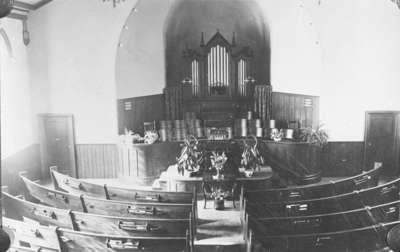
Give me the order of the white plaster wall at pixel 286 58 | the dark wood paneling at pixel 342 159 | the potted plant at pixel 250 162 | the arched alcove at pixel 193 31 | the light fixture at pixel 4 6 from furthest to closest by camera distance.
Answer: the arched alcove at pixel 193 31 → the dark wood paneling at pixel 342 159 → the white plaster wall at pixel 286 58 → the potted plant at pixel 250 162 → the light fixture at pixel 4 6

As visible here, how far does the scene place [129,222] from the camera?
6.46 m

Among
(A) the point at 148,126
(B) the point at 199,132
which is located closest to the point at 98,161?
(A) the point at 148,126

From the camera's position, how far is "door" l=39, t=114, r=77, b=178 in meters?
11.8

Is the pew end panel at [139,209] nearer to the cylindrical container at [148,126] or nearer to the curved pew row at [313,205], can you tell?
the curved pew row at [313,205]

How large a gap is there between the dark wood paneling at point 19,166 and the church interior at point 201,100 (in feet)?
0.17

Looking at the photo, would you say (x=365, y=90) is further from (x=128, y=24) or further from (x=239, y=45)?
(x=128, y=24)

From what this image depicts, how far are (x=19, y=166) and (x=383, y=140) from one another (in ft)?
32.1

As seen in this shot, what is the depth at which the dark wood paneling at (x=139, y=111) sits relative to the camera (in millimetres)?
12055

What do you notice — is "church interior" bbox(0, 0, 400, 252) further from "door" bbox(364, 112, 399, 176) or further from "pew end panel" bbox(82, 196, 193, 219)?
"pew end panel" bbox(82, 196, 193, 219)

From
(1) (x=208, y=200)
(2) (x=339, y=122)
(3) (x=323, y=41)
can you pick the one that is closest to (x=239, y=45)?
(3) (x=323, y=41)

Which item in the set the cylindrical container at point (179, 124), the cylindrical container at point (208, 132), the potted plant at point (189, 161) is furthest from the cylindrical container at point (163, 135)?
the potted plant at point (189, 161)

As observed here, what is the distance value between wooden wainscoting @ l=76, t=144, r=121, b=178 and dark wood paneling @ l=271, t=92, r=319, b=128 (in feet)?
16.8

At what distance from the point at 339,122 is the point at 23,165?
8.70 metres

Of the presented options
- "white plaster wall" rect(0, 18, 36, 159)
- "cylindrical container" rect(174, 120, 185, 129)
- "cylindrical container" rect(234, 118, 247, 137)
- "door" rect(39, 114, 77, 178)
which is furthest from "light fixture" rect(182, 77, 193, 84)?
"white plaster wall" rect(0, 18, 36, 159)
